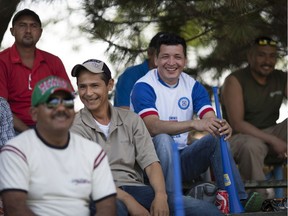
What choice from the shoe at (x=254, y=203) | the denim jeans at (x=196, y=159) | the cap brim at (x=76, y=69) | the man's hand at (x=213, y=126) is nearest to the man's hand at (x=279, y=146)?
the denim jeans at (x=196, y=159)

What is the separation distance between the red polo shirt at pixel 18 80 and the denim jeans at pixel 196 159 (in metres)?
1.06

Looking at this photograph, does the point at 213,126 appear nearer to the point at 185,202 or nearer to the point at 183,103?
the point at 183,103

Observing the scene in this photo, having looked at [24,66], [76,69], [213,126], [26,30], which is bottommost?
[213,126]

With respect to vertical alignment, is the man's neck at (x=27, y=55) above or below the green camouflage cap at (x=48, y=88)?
above

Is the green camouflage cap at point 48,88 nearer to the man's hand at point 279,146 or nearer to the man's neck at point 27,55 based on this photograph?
the man's neck at point 27,55

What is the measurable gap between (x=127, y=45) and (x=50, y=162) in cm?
341

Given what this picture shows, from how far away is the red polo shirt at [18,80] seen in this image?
5.41m

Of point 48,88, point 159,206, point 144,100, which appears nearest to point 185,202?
point 159,206

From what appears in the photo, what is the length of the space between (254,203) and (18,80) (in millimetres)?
1796

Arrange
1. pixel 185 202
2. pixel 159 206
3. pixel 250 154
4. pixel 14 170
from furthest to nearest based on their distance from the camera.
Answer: pixel 250 154, pixel 185 202, pixel 159 206, pixel 14 170

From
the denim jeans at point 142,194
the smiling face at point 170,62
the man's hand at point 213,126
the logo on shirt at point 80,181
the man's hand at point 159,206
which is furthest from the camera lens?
the smiling face at point 170,62

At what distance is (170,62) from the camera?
521cm

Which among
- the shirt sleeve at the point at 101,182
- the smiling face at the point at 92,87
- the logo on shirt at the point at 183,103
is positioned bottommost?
the shirt sleeve at the point at 101,182

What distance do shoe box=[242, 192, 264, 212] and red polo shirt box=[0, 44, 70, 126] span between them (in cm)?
152
